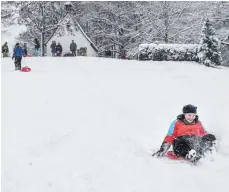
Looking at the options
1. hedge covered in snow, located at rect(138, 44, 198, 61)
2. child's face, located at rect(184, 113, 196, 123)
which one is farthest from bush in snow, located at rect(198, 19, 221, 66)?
child's face, located at rect(184, 113, 196, 123)

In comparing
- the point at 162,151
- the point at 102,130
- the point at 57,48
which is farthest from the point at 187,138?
the point at 57,48

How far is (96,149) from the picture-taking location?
26.4ft

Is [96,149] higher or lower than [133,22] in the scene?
lower

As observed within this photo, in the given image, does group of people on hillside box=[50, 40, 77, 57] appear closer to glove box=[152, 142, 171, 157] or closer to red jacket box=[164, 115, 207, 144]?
red jacket box=[164, 115, 207, 144]

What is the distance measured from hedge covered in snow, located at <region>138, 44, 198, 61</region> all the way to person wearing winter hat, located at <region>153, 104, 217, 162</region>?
20.0 metres

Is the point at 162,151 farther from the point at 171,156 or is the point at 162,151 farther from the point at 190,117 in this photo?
the point at 190,117

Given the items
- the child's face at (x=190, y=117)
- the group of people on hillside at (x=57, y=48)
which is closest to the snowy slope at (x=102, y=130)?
the child's face at (x=190, y=117)

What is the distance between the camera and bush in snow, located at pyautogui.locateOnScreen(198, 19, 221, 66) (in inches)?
1038

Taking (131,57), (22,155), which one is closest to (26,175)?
(22,155)

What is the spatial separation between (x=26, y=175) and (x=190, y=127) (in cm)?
331

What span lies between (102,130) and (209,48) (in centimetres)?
1831

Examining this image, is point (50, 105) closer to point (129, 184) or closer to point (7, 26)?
point (129, 184)

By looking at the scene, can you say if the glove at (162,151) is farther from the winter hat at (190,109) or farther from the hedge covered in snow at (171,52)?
the hedge covered in snow at (171,52)

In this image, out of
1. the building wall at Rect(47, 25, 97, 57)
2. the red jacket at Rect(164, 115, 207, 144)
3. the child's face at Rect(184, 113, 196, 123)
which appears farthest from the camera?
the building wall at Rect(47, 25, 97, 57)
